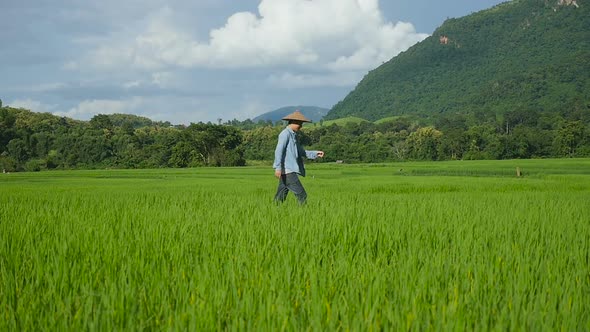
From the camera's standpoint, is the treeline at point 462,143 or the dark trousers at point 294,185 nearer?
the dark trousers at point 294,185

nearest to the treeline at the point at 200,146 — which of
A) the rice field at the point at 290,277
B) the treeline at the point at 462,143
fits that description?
the treeline at the point at 462,143

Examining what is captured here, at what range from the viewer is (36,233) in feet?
14.7

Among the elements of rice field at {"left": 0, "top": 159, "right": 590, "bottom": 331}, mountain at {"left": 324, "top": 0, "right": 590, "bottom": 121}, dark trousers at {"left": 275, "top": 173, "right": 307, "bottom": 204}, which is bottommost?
rice field at {"left": 0, "top": 159, "right": 590, "bottom": 331}

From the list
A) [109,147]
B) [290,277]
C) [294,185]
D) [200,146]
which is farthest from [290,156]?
[109,147]

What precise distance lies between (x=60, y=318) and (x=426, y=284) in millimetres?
1732

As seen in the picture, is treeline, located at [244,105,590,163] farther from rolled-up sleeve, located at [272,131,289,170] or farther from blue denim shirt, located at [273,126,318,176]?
rolled-up sleeve, located at [272,131,289,170]

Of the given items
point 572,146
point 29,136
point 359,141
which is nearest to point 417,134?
point 359,141

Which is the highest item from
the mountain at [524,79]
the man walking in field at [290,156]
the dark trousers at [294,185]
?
the mountain at [524,79]

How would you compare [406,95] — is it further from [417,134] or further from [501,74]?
[417,134]

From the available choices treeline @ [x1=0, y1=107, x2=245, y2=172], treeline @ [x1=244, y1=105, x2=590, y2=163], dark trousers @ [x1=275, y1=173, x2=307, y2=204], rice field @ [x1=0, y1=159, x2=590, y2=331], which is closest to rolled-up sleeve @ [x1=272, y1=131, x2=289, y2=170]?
dark trousers @ [x1=275, y1=173, x2=307, y2=204]

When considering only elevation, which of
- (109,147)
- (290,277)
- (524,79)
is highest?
(524,79)

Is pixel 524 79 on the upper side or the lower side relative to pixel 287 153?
upper

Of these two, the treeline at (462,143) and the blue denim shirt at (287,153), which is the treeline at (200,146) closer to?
the treeline at (462,143)

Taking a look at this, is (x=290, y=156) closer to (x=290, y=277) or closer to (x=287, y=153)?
(x=287, y=153)
